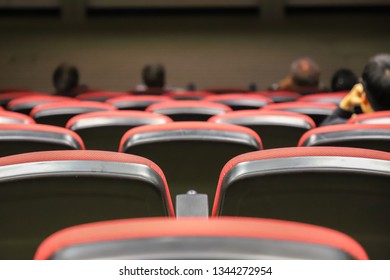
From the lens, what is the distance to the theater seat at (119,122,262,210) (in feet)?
4.81

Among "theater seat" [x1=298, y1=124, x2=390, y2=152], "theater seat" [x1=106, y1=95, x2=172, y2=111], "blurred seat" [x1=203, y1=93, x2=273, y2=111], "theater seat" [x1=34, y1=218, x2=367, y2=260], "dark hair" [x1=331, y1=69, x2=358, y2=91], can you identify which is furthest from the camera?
"dark hair" [x1=331, y1=69, x2=358, y2=91]

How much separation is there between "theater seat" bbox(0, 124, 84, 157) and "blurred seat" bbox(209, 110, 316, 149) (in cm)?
74

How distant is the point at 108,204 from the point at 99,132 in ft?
3.30

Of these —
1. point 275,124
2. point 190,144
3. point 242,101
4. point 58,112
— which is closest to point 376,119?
point 275,124

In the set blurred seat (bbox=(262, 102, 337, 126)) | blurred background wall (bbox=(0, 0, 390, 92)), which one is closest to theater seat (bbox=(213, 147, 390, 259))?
blurred seat (bbox=(262, 102, 337, 126))

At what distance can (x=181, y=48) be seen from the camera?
8.43 metres

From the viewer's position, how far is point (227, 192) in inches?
38.6

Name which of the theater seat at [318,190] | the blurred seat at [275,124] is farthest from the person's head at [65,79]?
the theater seat at [318,190]

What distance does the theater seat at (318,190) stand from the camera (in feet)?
3.12

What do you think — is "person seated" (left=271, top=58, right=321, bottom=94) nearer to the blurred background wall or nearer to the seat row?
the blurred background wall

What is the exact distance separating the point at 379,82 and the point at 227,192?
1543 mm

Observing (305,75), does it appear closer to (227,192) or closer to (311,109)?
(311,109)
